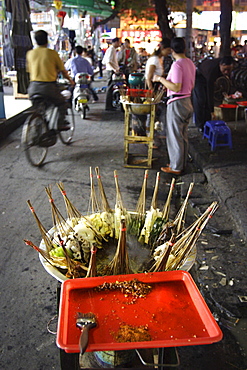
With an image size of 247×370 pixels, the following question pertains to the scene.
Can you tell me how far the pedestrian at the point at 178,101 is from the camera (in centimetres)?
489

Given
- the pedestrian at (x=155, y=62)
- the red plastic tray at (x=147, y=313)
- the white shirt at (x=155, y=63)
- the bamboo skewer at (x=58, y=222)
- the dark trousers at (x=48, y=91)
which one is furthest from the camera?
the white shirt at (x=155, y=63)

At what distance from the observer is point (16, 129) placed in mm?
8680

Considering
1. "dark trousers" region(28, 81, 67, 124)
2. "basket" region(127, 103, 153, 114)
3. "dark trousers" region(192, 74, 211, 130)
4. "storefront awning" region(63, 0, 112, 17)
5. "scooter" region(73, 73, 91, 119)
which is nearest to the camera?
"basket" region(127, 103, 153, 114)

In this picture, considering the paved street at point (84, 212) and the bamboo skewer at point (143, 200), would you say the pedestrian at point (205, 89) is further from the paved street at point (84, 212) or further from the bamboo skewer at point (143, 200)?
the bamboo skewer at point (143, 200)

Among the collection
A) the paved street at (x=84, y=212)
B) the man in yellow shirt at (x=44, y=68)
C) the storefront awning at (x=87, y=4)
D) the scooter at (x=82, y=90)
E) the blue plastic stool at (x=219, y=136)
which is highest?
the storefront awning at (x=87, y=4)

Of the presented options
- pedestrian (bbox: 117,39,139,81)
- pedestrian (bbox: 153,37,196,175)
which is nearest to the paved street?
pedestrian (bbox: 153,37,196,175)

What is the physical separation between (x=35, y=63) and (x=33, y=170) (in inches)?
73.7

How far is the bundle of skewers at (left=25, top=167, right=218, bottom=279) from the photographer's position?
1.98 m

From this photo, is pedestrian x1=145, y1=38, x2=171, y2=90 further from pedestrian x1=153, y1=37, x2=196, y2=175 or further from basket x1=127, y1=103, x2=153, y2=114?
pedestrian x1=153, y1=37, x2=196, y2=175

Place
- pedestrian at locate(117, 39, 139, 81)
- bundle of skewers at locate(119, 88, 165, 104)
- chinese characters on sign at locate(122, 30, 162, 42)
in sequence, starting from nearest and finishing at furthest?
bundle of skewers at locate(119, 88, 165, 104) < pedestrian at locate(117, 39, 139, 81) < chinese characters on sign at locate(122, 30, 162, 42)

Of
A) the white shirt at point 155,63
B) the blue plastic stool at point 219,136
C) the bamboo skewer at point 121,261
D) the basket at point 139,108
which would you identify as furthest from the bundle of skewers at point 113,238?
the white shirt at point 155,63

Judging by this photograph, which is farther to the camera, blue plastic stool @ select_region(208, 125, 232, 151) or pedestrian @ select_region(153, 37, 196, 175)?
blue plastic stool @ select_region(208, 125, 232, 151)

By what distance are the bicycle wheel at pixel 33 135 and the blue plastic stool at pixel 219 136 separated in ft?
9.90

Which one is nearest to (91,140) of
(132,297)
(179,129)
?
(179,129)
